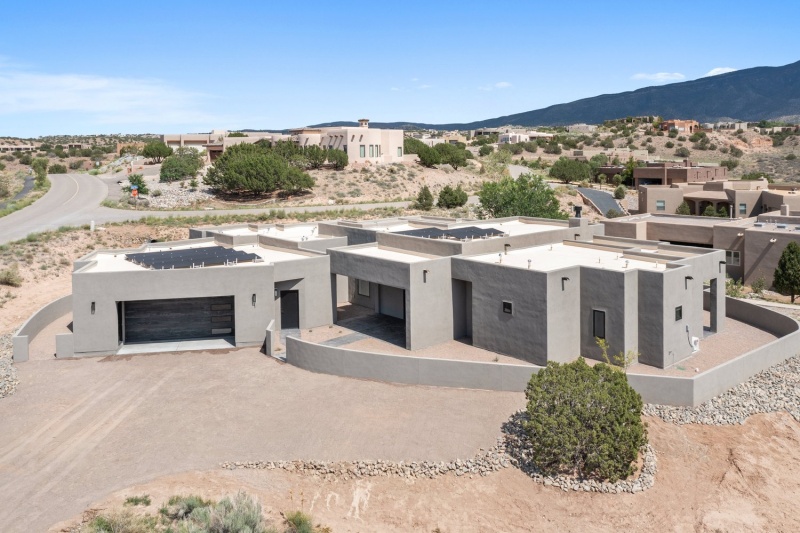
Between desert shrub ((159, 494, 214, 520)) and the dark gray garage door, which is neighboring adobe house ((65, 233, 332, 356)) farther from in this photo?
desert shrub ((159, 494, 214, 520))

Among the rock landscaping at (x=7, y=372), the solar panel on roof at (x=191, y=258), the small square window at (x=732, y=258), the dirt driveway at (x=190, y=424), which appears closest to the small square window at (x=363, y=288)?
the solar panel on roof at (x=191, y=258)

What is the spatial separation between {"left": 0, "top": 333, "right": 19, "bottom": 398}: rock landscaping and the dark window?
18.2m

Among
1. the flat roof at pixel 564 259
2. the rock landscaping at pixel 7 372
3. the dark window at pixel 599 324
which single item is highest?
the flat roof at pixel 564 259

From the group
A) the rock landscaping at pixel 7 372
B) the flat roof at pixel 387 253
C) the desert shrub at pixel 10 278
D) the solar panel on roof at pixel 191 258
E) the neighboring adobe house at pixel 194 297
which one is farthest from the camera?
the desert shrub at pixel 10 278

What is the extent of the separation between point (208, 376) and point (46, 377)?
5.26 metres

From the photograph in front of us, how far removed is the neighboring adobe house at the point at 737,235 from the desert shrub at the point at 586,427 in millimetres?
20669

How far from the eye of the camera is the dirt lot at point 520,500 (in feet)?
45.4

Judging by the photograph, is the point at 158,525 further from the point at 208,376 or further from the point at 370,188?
the point at 370,188

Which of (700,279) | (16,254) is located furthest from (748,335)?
(16,254)

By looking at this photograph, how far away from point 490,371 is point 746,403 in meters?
7.35

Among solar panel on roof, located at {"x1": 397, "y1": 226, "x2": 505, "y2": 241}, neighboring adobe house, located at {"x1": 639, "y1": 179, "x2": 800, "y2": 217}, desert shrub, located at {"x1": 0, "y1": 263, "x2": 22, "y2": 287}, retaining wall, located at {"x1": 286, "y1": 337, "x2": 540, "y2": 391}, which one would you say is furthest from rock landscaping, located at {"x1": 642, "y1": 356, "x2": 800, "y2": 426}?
desert shrub, located at {"x1": 0, "y1": 263, "x2": 22, "y2": 287}

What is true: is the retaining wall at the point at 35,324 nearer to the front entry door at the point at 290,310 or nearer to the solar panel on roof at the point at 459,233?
the front entry door at the point at 290,310

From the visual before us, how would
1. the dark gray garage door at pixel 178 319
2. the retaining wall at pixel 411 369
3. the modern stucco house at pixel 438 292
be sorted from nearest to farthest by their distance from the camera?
the retaining wall at pixel 411 369 < the modern stucco house at pixel 438 292 < the dark gray garage door at pixel 178 319

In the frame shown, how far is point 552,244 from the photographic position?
28.0 metres
